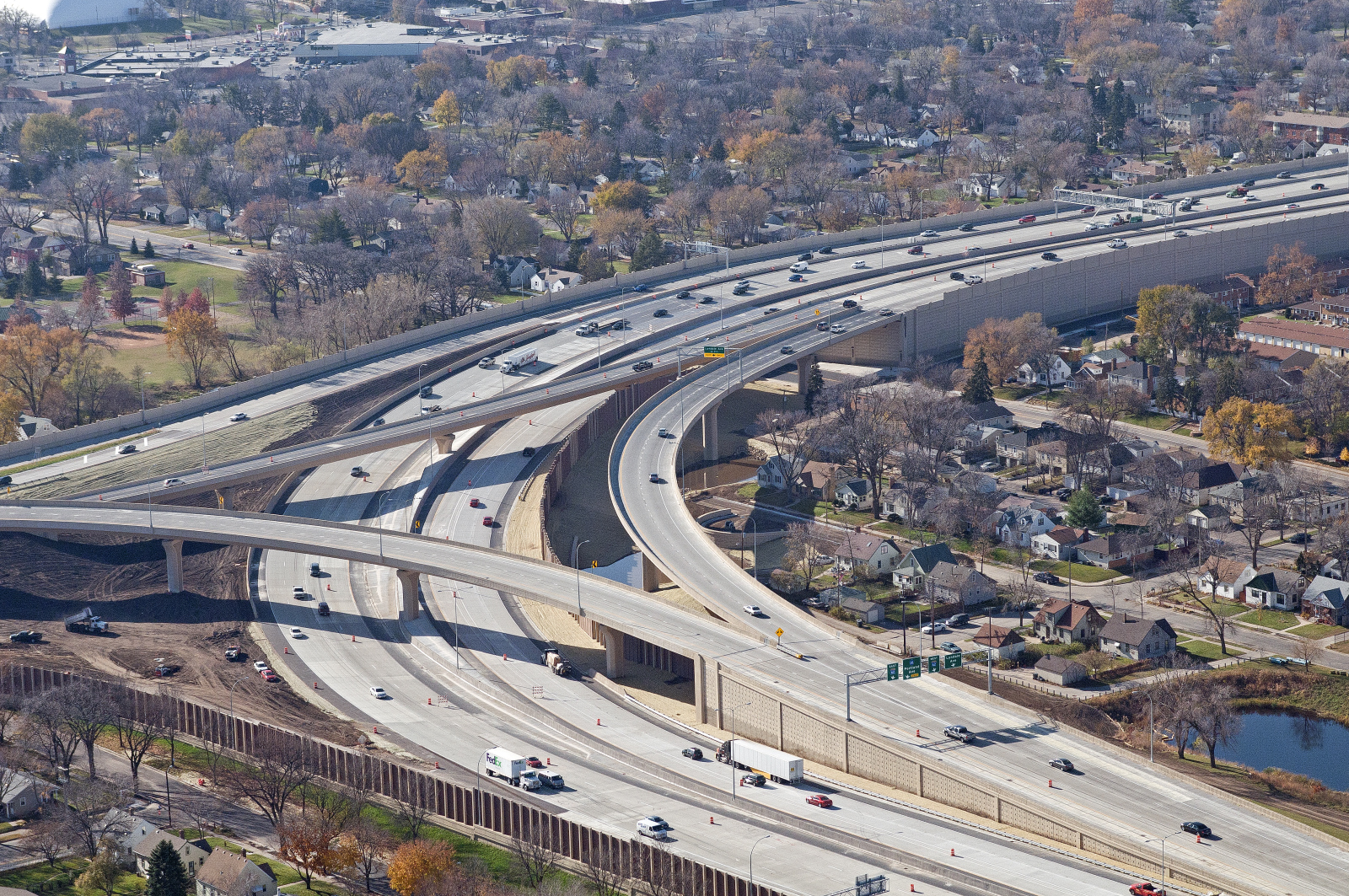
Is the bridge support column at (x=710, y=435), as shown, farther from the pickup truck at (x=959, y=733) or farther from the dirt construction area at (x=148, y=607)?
the pickup truck at (x=959, y=733)

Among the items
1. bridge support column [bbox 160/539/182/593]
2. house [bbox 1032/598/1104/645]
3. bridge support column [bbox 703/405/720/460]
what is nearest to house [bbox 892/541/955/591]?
house [bbox 1032/598/1104/645]

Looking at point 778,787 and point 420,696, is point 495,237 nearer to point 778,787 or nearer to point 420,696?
point 420,696

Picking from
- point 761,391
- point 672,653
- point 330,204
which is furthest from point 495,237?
point 672,653

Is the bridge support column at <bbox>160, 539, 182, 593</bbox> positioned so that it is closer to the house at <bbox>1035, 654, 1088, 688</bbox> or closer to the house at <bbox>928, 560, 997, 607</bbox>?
the house at <bbox>928, 560, 997, 607</bbox>

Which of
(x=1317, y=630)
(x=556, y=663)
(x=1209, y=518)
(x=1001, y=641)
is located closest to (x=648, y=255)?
(x=1209, y=518)

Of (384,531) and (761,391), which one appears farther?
(761,391)

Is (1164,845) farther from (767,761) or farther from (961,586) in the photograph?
(961,586)
